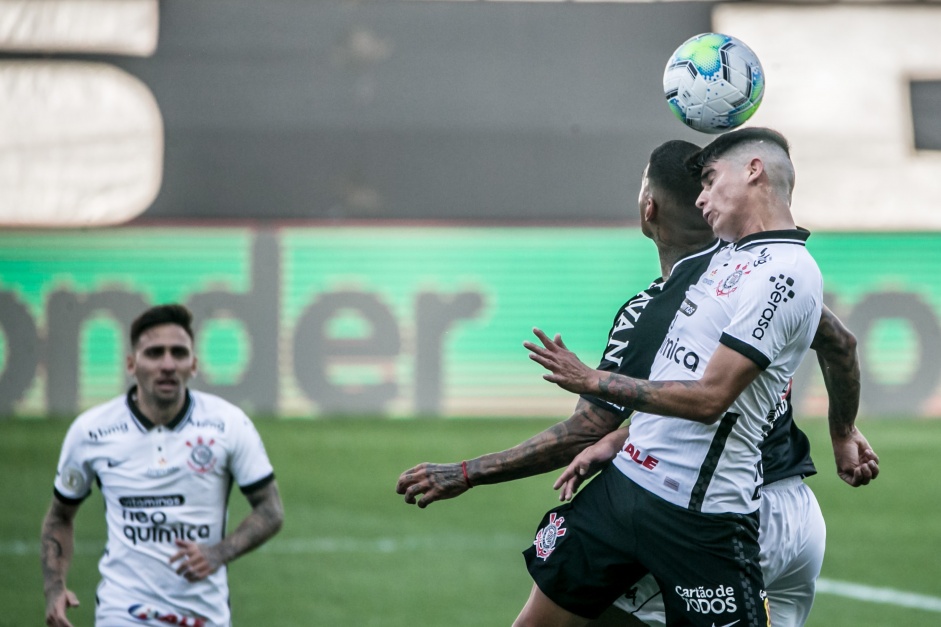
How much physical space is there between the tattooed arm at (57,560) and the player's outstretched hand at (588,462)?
2415 mm

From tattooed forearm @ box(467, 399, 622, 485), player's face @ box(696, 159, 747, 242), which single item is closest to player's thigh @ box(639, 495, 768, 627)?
tattooed forearm @ box(467, 399, 622, 485)

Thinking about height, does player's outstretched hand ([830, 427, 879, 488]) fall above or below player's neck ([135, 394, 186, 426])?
below

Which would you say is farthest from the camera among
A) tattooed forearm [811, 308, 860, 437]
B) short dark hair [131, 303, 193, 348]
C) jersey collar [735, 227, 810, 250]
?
short dark hair [131, 303, 193, 348]

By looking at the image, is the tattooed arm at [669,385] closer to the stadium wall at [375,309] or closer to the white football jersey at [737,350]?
the white football jersey at [737,350]

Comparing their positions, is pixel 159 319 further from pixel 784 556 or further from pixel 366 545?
pixel 366 545

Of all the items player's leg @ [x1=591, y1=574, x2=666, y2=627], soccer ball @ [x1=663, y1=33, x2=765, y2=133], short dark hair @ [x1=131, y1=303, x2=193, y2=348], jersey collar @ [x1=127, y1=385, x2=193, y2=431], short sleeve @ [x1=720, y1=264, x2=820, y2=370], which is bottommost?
player's leg @ [x1=591, y1=574, x2=666, y2=627]

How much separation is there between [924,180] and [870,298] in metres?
2.28

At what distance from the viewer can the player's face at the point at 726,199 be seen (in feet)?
13.9

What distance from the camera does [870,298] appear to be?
1830cm

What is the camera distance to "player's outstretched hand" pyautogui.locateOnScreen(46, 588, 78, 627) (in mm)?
5625

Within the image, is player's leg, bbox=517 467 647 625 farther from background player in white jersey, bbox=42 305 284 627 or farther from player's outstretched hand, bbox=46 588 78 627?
player's outstretched hand, bbox=46 588 78 627

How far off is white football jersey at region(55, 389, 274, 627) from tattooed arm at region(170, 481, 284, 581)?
0.08 m

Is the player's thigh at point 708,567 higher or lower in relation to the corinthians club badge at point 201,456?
lower

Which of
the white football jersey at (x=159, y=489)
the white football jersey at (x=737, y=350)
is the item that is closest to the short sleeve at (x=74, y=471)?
the white football jersey at (x=159, y=489)
